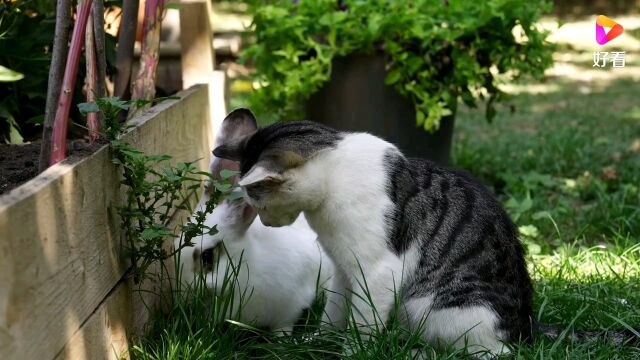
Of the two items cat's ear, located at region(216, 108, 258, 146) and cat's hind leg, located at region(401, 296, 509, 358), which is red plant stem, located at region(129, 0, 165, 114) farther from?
cat's hind leg, located at region(401, 296, 509, 358)

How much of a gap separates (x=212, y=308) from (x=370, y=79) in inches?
99.4

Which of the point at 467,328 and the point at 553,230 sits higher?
the point at 467,328

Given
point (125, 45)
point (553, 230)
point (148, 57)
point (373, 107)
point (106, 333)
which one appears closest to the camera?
point (106, 333)

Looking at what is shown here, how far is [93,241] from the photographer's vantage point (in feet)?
7.74

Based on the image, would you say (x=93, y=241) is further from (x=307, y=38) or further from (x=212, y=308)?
(x=307, y=38)

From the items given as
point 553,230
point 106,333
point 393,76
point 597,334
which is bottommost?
point 553,230

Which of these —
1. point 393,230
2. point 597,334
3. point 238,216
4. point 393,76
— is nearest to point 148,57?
point 238,216

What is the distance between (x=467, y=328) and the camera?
8.86 ft

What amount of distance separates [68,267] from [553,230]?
9.66 feet

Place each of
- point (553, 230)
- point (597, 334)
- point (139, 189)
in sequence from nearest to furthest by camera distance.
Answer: point (139, 189)
point (597, 334)
point (553, 230)

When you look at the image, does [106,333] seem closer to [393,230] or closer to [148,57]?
[393,230]

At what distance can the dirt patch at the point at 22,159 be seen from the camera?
2.48m

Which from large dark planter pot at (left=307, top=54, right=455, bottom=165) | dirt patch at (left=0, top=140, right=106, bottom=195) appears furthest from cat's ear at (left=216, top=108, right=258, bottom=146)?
large dark planter pot at (left=307, top=54, right=455, bottom=165)

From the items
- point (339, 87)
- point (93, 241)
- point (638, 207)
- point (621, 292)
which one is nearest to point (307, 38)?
point (339, 87)
